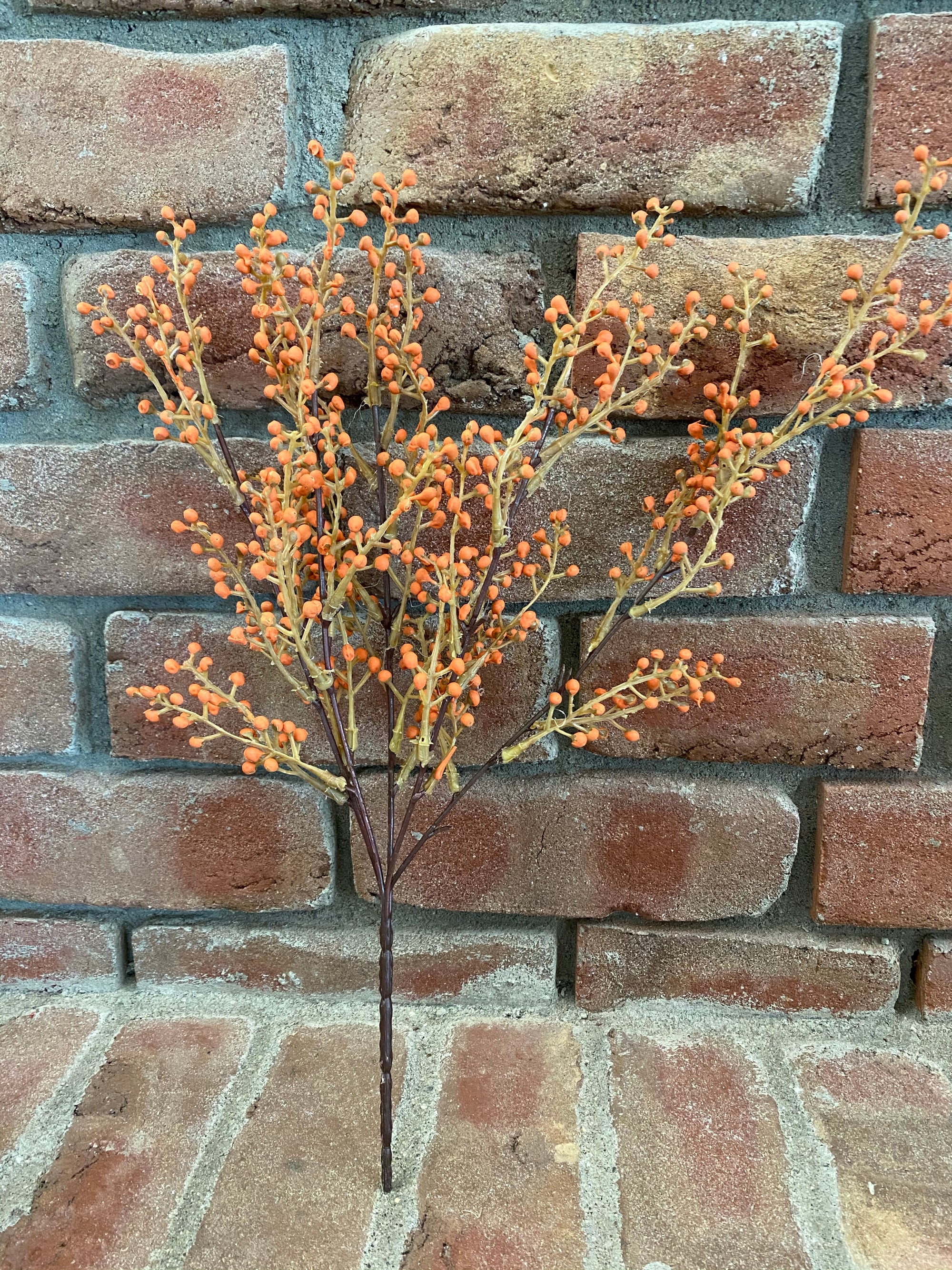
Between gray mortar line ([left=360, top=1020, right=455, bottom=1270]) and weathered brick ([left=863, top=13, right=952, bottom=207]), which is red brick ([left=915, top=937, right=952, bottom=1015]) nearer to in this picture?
gray mortar line ([left=360, top=1020, right=455, bottom=1270])

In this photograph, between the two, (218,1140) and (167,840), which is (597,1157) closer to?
(218,1140)

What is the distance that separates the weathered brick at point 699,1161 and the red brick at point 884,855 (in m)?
0.15

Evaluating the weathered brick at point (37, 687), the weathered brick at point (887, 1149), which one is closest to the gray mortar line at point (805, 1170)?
the weathered brick at point (887, 1149)

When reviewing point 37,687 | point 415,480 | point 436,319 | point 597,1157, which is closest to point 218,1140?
point 597,1157

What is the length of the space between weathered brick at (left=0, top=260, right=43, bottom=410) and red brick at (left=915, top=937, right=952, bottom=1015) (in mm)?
846

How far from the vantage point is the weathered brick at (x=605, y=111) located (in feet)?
2.00

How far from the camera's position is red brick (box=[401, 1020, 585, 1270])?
21.4 inches

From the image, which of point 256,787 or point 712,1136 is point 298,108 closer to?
point 256,787

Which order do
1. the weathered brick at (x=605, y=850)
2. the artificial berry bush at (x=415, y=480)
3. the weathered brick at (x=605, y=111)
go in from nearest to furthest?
1. the artificial berry bush at (x=415, y=480)
2. the weathered brick at (x=605, y=111)
3. the weathered brick at (x=605, y=850)

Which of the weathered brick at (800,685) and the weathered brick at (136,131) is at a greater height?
the weathered brick at (136,131)

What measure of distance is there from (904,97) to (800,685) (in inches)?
16.4

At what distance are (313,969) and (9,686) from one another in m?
0.35

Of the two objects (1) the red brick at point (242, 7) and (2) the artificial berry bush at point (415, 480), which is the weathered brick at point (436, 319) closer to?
(2) the artificial berry bush at point (415, 480)

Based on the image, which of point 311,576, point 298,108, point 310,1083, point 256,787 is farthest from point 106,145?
point 310,1083
